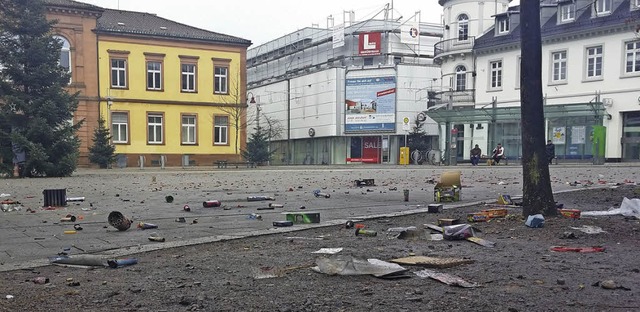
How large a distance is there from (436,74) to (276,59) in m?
21.3

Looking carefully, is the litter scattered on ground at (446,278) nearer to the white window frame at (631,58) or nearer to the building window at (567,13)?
the white window frame at (631,58)

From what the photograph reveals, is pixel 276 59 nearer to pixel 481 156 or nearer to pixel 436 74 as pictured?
pixel 436 74

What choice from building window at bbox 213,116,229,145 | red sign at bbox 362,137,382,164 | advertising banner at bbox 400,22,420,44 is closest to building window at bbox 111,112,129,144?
building window at bbox 213,116,229,145

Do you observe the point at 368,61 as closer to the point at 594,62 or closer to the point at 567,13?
the point at 567,13

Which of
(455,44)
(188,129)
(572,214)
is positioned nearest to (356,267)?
(572,214)

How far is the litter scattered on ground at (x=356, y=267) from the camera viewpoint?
407 centimetres

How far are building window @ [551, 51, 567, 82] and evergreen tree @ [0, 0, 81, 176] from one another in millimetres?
33439

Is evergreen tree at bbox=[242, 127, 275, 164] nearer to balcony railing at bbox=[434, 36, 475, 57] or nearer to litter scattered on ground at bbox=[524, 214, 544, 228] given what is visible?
balcony railing at bbox=[434, 36, 475, 57]

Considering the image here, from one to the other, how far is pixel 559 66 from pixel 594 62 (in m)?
2.54

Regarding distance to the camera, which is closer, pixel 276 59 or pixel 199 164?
pixel 199 164

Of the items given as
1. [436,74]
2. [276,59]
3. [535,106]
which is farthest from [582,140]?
[276,59]

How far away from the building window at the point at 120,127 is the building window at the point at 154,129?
1.64 metres

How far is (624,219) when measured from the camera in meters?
7.00

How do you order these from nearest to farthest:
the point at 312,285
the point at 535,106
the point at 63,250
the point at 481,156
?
1. the point at 312,285
2. the point at 63,250
3. the point at 535,106
4. the point at 481,156
